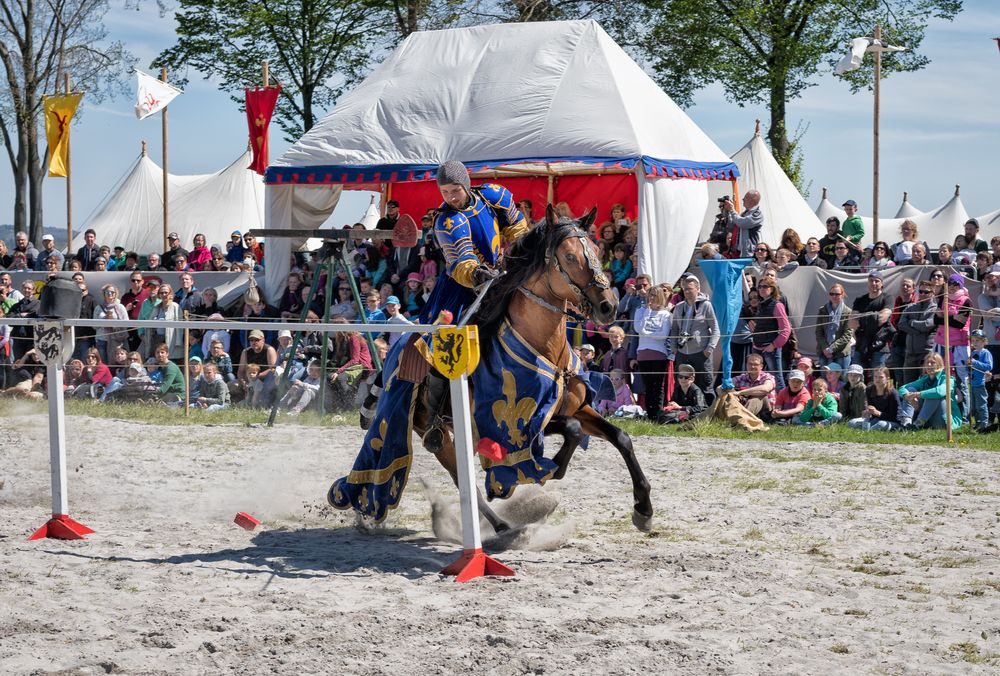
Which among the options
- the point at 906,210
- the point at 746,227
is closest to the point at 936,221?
the point at 906,210

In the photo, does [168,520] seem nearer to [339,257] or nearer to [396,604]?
[396,604]

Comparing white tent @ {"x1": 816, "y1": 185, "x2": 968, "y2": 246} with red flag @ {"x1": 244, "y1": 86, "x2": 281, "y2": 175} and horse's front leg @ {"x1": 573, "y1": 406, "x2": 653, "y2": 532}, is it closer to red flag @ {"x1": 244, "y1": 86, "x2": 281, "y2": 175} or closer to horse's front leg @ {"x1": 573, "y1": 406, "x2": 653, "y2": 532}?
red flag @ {"x1": 244, "y1": 86, "x2": 281, "y2": 175}

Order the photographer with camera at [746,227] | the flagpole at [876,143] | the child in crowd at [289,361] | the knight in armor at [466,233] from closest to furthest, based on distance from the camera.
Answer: the knight in armor at [466,233] < the child in crowd at [289,361] < the photographer with camera at [746,227] < the flagpole at [876,143]

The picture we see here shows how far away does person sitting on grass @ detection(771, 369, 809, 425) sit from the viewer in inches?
439

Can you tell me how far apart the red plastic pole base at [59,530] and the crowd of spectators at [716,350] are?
454cm

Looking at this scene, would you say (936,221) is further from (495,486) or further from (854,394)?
(495,486)

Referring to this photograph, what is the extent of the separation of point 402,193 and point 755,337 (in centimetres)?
749

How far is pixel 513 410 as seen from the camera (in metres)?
5.88

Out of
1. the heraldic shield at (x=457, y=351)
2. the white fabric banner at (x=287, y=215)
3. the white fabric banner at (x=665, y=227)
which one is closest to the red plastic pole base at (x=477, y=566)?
the heraldic shield at (x=457, y=351)

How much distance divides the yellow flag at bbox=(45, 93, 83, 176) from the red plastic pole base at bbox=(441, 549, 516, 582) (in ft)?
49.0

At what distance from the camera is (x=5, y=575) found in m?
5.38

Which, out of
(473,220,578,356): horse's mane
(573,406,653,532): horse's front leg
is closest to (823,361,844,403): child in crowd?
(573,406,653,532): horse's front leg

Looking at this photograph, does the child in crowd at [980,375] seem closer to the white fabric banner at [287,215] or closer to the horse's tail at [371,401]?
the horse's tail at [371,401]

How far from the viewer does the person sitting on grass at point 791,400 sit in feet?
36.6
